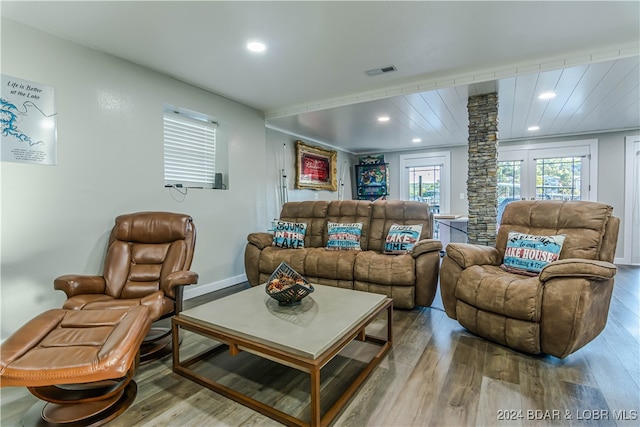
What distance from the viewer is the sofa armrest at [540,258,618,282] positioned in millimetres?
1932

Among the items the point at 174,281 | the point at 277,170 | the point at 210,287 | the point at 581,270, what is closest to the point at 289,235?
the point at 210,287

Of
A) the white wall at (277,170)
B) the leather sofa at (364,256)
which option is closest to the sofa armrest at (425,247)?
the leather sofa at (364,256)

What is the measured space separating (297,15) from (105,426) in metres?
2.74

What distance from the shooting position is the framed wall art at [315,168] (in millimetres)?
5711

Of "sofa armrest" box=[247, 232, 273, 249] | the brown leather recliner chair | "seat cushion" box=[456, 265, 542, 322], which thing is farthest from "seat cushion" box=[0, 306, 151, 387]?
"seat cushion" box=[456, 265, 542, 322]

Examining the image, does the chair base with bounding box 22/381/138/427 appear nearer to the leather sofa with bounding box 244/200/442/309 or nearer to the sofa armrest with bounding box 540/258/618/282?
the leather sofa with bounding box 244/200/442/309

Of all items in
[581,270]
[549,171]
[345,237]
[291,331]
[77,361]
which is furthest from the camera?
[549,171]

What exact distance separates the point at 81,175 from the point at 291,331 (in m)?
2.36

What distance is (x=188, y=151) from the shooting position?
3.79m

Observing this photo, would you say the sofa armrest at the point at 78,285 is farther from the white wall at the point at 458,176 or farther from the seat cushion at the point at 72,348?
the white wall at the point at 458,176

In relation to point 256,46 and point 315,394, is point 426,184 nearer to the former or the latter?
point 256,46

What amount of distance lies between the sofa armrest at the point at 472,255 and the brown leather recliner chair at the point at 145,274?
2137 mm

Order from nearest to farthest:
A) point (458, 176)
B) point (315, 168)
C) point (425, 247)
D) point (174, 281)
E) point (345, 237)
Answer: point (174, 281) < point (425, 247) < point (345, 237) < point (315, 168) < point (458, 176)

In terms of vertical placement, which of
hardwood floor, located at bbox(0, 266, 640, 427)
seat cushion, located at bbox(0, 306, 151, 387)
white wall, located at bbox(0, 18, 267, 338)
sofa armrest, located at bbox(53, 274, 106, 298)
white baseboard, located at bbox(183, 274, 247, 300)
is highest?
white wall, located at bbox(0, 18, 267, 338)
